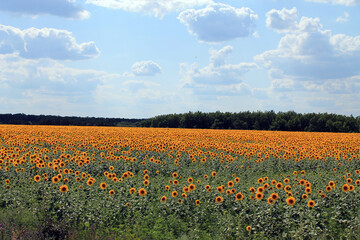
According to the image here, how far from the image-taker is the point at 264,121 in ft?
229

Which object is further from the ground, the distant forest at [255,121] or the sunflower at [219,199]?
the distant forest at [255,121]

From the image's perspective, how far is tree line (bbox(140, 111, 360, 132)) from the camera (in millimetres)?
65062

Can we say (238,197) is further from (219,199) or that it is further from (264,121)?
(264,121)

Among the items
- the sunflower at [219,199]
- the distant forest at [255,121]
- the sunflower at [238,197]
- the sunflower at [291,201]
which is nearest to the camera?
the sunflower at [291,201]

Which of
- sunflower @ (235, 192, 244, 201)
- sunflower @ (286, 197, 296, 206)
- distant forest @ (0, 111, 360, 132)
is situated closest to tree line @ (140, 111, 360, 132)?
distant forest @ (0, 111, 360, 132)

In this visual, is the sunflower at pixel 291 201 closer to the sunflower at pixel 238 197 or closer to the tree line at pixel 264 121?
the sunflower at pixel 238 197

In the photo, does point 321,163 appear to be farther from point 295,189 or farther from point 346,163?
point 295,189

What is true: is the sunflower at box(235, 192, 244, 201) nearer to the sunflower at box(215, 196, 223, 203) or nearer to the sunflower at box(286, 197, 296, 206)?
the sunflower at box(215, 196, 223, 203)

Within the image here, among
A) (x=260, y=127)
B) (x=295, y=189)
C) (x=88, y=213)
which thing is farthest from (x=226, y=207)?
(x=260, y=127)

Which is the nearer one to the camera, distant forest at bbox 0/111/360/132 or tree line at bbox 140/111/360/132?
tree line at bbox 140/111/360/132

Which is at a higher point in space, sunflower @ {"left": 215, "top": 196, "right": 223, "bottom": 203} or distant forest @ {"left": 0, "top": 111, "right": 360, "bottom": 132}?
distant forest @ {"left": 0, "top": 111, "right": 360, "bottom": 132}

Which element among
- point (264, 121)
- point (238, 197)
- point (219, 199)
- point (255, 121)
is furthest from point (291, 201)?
point (264, 121)

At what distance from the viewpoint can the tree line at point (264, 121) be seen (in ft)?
213

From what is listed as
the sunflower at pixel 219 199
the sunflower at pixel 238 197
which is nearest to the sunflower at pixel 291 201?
the sunflower at pixel 238 197
